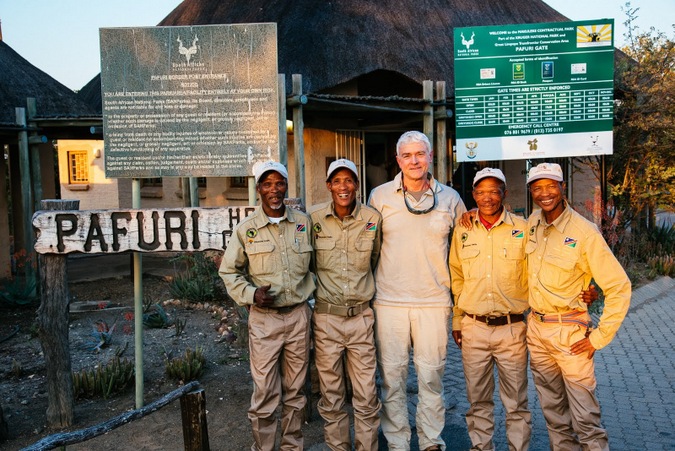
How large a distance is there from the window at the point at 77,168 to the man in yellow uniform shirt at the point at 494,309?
14.5 m

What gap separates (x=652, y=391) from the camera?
17.4 ft

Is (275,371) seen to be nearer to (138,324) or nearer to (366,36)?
(138,324)

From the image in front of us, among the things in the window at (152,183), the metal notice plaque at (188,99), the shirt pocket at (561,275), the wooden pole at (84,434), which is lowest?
the wooden pole at (84,434)

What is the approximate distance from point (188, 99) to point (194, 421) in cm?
231

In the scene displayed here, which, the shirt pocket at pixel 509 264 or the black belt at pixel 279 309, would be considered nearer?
the shirt pocket at pixel 509 264

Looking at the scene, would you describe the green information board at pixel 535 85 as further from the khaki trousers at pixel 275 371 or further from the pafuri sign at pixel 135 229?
the khaki trousers at pixel 275 371

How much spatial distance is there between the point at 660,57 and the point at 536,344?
29.9ft

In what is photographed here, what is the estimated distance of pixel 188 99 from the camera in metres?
4.70

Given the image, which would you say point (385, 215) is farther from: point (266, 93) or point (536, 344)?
point (266, 93)

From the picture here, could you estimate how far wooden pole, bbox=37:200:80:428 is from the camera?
455 centimetres

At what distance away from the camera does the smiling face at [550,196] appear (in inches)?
139

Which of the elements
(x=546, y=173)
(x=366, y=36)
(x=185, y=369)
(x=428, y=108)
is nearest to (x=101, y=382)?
(x=185, y=369)

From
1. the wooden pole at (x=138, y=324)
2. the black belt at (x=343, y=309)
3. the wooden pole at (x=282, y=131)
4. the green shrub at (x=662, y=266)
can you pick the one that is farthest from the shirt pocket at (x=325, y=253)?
the green shrub at (x=662, y=266)

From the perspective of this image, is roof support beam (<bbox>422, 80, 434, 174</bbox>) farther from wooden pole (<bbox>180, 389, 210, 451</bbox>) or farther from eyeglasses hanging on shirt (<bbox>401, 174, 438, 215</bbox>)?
wooden pole (<bbox>180, 389, 210, 451</bbox>)
